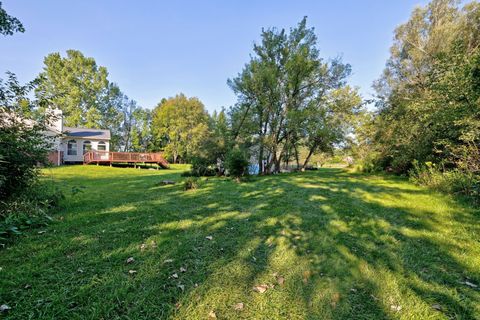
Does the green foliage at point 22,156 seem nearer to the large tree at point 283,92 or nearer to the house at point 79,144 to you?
the large tree at point 283,92

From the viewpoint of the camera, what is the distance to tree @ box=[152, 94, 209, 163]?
1153 inches

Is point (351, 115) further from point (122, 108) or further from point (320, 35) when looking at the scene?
point (122, 108)

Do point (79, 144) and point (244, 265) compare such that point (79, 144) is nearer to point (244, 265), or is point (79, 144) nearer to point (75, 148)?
point (75, 148)

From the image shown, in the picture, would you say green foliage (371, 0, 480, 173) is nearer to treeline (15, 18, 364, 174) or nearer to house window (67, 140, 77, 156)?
treeline (15, 18, 364, 174)

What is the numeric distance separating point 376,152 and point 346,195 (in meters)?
7.78

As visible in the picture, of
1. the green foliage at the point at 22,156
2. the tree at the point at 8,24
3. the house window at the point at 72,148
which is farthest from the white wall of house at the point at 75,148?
the green foliage at the point at 22,156

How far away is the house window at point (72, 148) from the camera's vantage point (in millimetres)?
18953

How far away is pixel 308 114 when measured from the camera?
12523mm

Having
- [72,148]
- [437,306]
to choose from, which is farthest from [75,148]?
[437,306]

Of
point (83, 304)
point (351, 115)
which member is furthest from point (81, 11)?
point (351, 115)

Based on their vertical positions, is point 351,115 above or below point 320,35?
below

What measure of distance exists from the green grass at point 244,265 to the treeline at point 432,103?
2.67 metres

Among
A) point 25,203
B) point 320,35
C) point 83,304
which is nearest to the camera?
point 83,304

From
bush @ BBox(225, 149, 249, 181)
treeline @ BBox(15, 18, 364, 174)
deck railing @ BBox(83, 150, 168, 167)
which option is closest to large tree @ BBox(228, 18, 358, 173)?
treeline @ BBox(15, 18, 364, 174)
